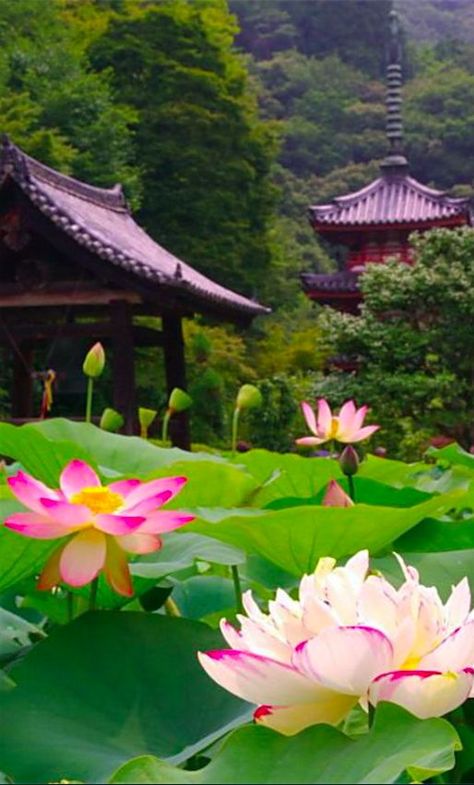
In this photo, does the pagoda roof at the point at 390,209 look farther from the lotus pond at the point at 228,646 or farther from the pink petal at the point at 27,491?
the pink petal at the point at 27,491

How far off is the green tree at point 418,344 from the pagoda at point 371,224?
2391 mm

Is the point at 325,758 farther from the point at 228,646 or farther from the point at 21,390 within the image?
the point at 21,390

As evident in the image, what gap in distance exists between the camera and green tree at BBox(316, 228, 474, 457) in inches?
302

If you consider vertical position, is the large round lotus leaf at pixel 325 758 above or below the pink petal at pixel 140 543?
below

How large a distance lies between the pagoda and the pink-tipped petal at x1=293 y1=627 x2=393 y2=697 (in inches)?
399

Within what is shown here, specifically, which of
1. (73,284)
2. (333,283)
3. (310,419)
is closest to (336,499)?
(310,419)

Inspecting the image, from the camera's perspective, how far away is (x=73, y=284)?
4.93m

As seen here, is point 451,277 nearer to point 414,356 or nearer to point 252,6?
point 414,356

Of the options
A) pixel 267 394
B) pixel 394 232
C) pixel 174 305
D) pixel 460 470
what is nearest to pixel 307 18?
pixel 394 232

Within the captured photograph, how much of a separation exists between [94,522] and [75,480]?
36 millimetres

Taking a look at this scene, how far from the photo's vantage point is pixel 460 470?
2.94 feet

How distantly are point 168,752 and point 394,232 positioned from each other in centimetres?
1090

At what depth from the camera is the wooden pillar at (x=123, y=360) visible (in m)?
5.00

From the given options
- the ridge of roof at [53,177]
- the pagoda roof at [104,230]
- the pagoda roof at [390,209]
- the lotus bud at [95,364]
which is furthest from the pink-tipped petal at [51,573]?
the pagoda roof at [390,209]
